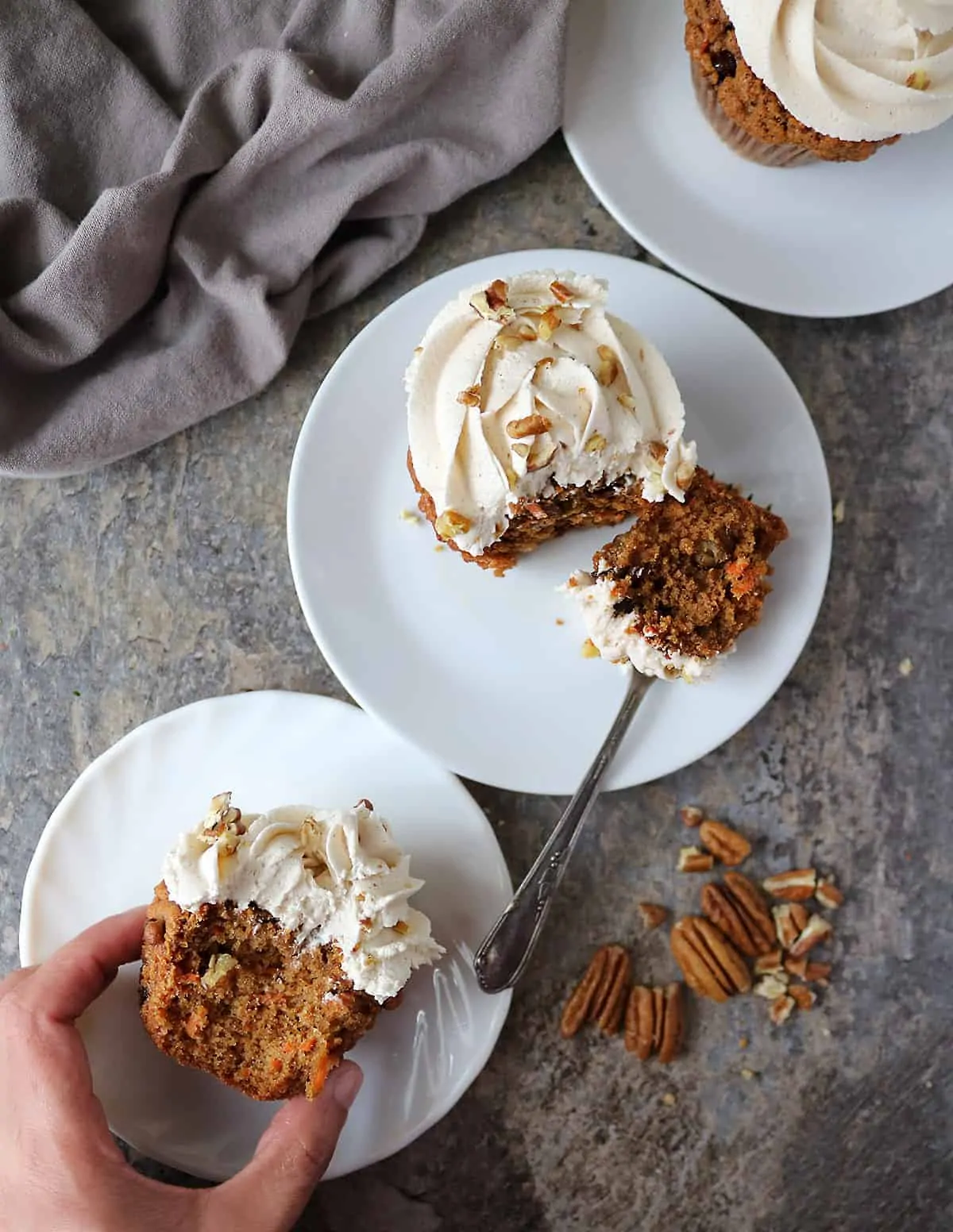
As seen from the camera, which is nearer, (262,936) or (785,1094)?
(262,936)

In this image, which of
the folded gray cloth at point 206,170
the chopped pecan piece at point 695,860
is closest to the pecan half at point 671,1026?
the chopped pecan piece at point 695,860

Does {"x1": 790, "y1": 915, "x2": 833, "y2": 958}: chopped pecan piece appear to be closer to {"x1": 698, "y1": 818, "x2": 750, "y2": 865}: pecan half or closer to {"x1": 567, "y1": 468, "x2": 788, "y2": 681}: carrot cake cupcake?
{"x1": 698, "y1": 818, "x2": 750, "y2": 865}: pecan half

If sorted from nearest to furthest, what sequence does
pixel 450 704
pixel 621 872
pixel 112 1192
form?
pixel 112 1192 → pixel 450 704 → pixel 621 872

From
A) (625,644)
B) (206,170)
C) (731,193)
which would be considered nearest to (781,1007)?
(625,644)

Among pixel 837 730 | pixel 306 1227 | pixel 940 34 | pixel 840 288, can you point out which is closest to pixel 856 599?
pixel 837 730

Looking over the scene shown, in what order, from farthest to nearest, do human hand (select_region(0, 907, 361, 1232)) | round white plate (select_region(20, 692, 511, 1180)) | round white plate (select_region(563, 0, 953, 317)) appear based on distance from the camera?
round white plate (select_region(563, 0, 953, 317)) → round white plate (select_region(20, 692, 511, 1180)) → human hand (select_region(0, 907, 361, 1232))

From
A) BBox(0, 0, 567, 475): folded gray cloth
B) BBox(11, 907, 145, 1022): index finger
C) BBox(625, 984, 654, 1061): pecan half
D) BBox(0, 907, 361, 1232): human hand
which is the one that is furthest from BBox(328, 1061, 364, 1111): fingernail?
BBox(0, 0, 567, 475): folded gray cloth

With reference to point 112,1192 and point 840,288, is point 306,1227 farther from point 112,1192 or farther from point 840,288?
point 840,288

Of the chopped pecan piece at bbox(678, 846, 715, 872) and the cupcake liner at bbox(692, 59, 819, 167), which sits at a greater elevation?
the cupcake liner at bbox(692, 59, 819, 167)

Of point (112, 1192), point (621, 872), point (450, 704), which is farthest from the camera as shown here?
point (621, 872)
